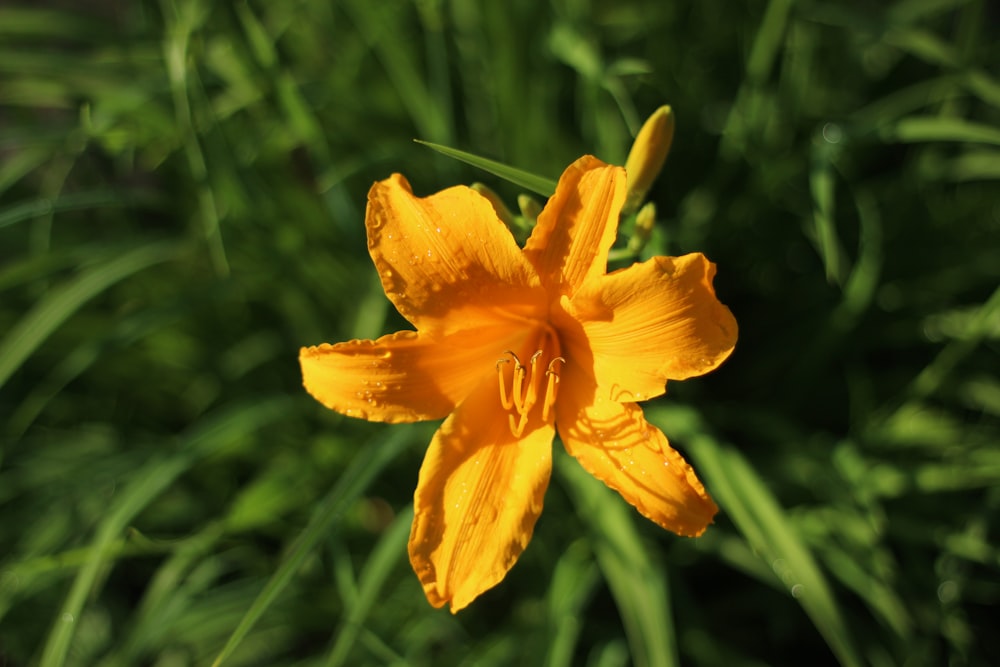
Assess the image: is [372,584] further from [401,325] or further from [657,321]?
[657,321]

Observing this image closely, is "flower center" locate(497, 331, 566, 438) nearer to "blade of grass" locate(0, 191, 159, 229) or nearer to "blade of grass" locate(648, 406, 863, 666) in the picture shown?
"blade of grass" locate(648, 406, 863, 666)

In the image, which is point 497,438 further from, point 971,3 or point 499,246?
point 971,3

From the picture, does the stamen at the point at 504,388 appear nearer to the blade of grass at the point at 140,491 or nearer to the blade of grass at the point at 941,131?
the blade of grass at the point at 140,491

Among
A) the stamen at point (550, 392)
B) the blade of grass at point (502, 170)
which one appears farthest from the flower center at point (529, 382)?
the blade of grass at point (502, 170)

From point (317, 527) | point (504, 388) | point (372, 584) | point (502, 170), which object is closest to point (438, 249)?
point (502, 170)

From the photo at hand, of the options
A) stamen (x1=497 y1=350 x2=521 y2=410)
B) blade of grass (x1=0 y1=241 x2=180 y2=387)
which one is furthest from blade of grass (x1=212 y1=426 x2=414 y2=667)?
blade of grass (x1=0 y1=241 x2=180 y2=387)

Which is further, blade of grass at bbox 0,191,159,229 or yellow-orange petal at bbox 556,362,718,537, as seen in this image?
blade of grass at bbox 0,191,159,229
